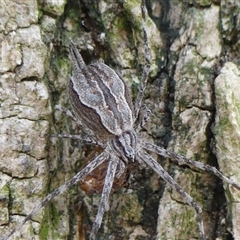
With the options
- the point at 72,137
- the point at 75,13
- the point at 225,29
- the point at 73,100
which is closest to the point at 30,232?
the point at 72,137

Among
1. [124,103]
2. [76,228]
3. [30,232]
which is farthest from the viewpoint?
[124,103]

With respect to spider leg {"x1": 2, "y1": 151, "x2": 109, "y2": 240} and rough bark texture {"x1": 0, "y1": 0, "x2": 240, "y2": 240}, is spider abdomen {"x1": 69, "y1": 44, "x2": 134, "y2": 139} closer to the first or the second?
rough bark texture {"x1": 0, "y1": 0, "x2": 240, "y2": 240}

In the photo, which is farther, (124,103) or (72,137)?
(124,103)

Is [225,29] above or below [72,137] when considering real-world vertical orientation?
above

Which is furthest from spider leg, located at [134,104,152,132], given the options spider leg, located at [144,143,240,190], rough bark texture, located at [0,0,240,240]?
spider leg, located at [144,143,240,190]

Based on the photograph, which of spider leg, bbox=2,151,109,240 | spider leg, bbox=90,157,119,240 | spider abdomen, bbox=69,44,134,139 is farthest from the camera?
spider abdomen, bbox=69,44,134,139

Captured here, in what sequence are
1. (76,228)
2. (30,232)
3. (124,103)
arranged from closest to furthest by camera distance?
(30,232) < (76,228) < (124,103)

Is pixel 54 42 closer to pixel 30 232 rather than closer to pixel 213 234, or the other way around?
pixel 30 232

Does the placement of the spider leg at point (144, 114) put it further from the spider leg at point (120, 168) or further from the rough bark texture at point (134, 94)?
the spider leg at point (120, 168)
